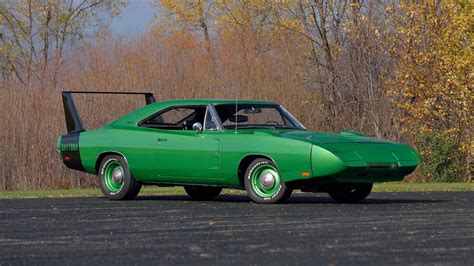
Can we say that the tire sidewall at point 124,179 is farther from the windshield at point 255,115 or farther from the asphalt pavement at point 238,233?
the windshield at point 255,115

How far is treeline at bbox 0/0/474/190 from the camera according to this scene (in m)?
27.1

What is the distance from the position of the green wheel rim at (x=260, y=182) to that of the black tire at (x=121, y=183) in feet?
7.16

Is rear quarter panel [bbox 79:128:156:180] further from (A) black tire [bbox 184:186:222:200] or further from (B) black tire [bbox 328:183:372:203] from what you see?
(B) black tire [bbox 328:183:372:203]

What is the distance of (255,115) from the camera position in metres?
17.4

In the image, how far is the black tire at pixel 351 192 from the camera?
16.5 m

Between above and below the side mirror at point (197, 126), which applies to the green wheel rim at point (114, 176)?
below

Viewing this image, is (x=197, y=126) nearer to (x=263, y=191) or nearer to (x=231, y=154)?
(x=231, y=154)

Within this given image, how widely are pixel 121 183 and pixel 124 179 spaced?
15 cm

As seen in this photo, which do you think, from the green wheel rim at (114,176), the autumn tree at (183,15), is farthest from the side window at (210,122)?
the autumn tree at (183,15)

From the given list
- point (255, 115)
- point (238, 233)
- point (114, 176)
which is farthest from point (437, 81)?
point (238, 233)

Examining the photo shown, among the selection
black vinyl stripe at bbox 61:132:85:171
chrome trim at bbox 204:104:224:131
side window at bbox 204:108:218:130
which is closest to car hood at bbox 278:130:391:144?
chrome trim at bbox 204:104:224:131

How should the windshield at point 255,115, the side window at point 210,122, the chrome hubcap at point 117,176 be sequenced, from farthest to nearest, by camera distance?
the chrome hubcap at point 117,176
the windshield at point 255,115
the side window at point 210,122

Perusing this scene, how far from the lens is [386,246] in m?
9.70

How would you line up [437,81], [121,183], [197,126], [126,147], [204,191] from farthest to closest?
[437,81] < [204,191] < [121,183] < [126,147] < [197,126]
